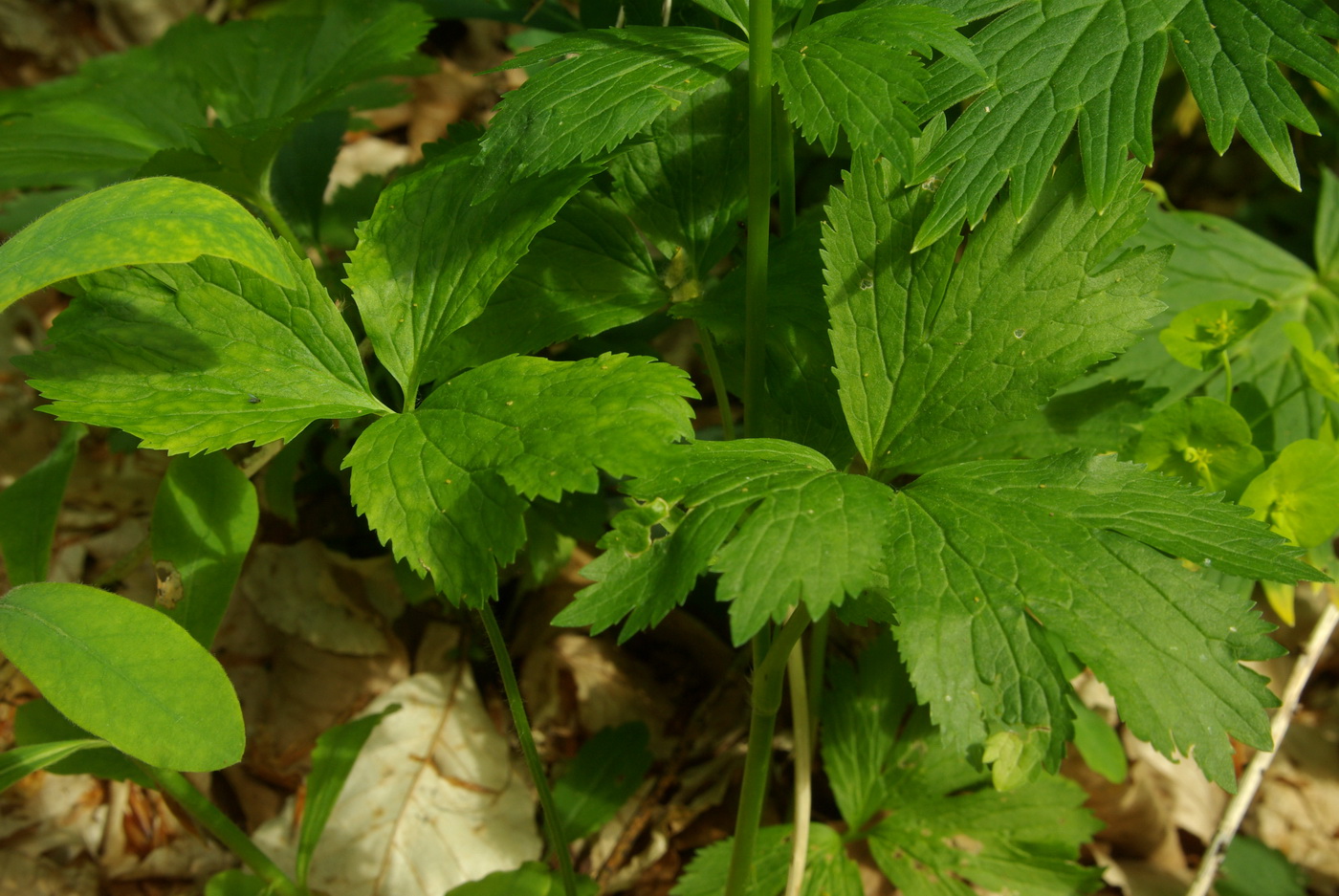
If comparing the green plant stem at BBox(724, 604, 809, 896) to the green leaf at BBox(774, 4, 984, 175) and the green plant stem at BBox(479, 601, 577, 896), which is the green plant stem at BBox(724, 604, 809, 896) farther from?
the green leaf at BBox(774, 4, 984, 175)

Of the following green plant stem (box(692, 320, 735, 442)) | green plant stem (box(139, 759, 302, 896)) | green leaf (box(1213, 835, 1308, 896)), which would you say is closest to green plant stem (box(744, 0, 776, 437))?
green plant stem (box(692, 320, 735, 442))

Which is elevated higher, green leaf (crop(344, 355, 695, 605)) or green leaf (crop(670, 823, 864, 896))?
green leaf (crop(344, 355, 695, 605))

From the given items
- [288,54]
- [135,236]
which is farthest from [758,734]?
[288,54]

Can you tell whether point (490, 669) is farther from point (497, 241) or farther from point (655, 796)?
point (497, 241)

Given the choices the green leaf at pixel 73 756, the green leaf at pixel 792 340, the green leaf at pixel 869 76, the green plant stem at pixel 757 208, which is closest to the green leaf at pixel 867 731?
the green leaf at pixel 792 340

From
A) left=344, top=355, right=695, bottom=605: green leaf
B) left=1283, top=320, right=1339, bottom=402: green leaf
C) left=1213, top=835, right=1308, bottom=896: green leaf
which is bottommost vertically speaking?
left=1213, top=835, right=1308, bottom=896: green leaf

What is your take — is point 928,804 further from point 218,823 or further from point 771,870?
point 218,823
